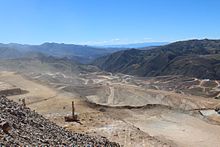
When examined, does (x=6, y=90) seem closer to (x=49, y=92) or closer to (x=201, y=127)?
(x=49, y=92)

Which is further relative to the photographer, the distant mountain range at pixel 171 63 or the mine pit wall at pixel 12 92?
the distant mountain range at pixel 171 63

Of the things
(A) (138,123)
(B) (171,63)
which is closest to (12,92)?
(A) (138,123)

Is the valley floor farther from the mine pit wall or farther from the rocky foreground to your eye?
the rocky foreground

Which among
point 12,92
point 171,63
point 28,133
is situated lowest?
point 171,63

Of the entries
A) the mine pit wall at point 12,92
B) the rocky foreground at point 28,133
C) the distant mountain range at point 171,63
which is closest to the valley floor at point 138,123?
the mine pit wall at point 12,92

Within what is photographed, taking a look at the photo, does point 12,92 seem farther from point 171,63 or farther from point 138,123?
point 171,63

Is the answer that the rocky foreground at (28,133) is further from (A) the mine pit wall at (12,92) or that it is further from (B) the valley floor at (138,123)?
(A) the mine pit wall at (12,92)
